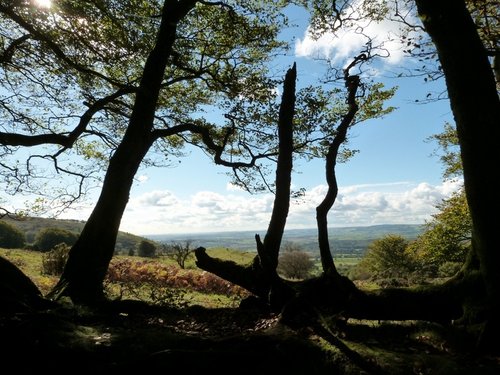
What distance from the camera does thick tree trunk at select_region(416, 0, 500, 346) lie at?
5234 millimetres

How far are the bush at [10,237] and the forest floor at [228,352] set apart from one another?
4641 cm

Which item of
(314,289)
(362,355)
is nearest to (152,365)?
(362,355)

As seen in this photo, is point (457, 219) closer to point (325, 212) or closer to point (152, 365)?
point (325, 212)

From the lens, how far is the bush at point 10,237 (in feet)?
142

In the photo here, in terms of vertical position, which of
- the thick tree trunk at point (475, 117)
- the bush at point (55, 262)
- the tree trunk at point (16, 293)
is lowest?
the bush at point (55, 262)

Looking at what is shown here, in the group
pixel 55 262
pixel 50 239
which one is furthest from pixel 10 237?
pixel 55 262

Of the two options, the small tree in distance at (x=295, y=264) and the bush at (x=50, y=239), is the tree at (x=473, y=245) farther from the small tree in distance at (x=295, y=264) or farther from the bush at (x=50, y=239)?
the bush at (x=50, y=239)

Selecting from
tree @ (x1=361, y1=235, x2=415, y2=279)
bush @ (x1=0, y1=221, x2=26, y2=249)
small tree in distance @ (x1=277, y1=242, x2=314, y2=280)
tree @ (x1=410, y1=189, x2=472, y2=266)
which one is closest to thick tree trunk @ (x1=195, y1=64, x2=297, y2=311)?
tree @ (x1=410, y1=189, x2=472, y2=266)

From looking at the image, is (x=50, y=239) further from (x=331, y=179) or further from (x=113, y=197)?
(x=331, y=179)

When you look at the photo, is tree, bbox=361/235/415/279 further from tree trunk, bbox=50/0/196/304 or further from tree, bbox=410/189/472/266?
tree trunk, bbox=50/0/196/304

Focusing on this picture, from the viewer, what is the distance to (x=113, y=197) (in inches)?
382

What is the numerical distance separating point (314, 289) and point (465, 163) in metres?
3.35

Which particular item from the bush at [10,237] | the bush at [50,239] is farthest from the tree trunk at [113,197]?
the bush at [10,237]

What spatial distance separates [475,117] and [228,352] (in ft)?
15.9
